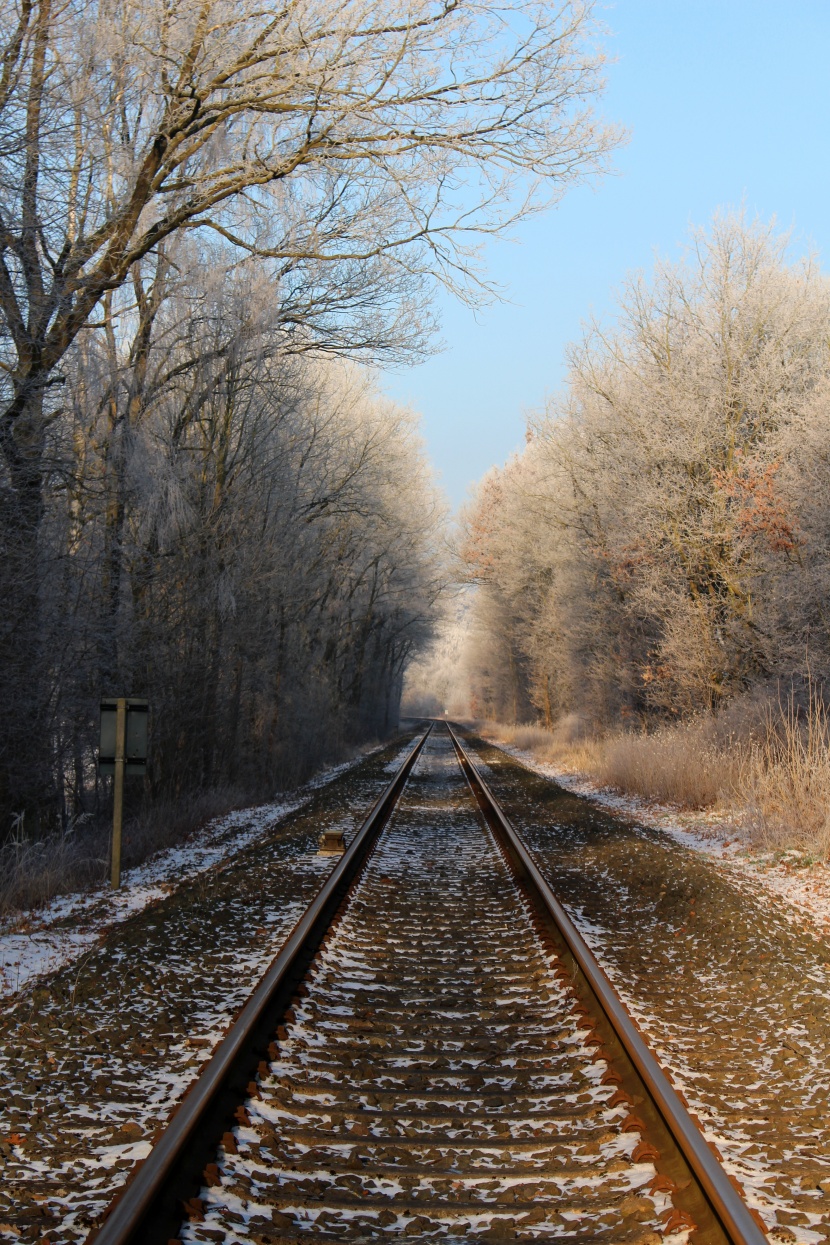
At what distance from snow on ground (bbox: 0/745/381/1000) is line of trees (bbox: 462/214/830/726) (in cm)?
886

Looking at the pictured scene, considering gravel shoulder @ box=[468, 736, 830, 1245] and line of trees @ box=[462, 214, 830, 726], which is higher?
line of trees @ box=[462, 214, 830, 726]

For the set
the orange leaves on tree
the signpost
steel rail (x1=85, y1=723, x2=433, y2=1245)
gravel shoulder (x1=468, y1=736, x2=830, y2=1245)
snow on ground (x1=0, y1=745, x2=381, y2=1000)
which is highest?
the orange leaves on tree

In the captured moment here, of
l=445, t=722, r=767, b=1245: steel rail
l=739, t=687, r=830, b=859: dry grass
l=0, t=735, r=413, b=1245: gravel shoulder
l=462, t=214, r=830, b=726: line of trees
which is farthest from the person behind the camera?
l=462, t=214, r=830, b=726: line of trees

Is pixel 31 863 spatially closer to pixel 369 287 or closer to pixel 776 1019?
pixel 776 1019

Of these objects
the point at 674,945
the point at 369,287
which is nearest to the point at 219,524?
the point at 369,287

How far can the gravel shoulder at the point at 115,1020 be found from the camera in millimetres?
3477

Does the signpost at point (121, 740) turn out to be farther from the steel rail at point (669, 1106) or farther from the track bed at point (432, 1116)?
the steel rail at point (669, 1106)

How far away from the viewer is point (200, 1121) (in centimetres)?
368

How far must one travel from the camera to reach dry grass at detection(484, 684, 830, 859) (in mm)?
11375

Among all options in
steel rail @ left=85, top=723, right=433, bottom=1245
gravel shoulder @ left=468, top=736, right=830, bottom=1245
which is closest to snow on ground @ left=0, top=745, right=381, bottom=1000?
steel rail @ left=85, top=723, right=433, bottom=1245

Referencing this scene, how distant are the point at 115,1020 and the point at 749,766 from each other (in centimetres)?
1134

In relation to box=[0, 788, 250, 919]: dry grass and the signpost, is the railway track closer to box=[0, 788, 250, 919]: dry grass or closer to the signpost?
the signpost

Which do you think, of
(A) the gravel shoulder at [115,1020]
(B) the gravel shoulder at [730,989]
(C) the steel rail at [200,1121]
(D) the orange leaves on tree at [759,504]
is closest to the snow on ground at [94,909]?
(A) the gravel shoulder at [115,1020]

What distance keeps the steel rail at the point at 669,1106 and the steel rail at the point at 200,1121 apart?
163 centimetres
